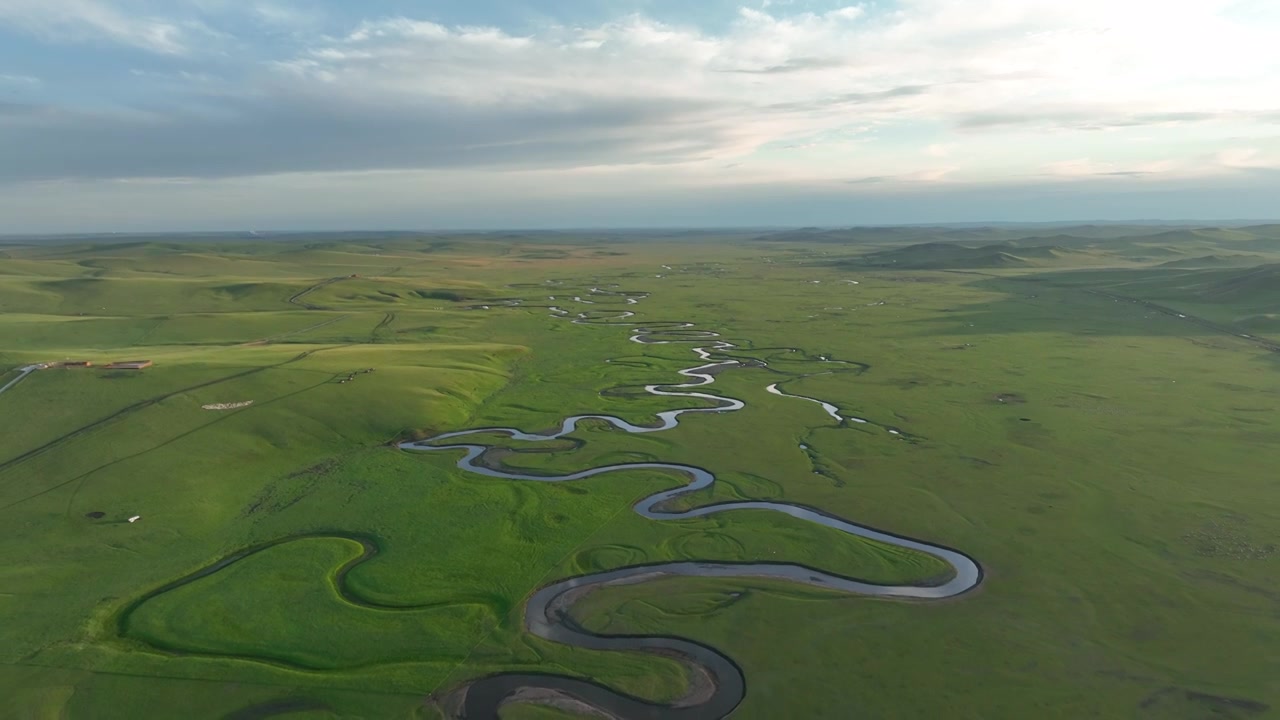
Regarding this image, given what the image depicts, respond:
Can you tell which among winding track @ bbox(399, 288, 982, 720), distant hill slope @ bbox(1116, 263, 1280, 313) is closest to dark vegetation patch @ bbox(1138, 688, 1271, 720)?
winding track @ bbox(399, 288, 982, 720)

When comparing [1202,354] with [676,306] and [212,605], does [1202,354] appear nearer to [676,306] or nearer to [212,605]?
[676,306]

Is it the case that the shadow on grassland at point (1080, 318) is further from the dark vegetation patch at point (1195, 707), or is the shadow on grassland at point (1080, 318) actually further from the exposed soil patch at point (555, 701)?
the exposed soil patch at point (555, 701)

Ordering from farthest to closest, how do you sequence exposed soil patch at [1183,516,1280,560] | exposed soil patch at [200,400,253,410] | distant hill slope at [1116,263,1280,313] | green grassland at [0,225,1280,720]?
distant hill slope at [1116,263,1280,313]
exposed soil patch at [200,400,253,410]
exposed soil patch at [1183,516,1280,560]
green grassland at [0,225,1280,720]

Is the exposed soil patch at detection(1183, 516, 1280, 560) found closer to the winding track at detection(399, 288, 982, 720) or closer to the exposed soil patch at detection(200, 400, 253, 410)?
the winding track at detection(399, 288, 982, 720)

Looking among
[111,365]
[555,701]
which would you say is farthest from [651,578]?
[111,365]

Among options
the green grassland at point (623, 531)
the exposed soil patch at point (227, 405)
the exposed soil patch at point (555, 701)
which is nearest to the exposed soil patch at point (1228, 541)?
the green grassland at point (623, 531)

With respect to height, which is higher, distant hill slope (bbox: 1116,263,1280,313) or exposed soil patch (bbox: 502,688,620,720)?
distant hill slope (bbox: 1116,263,1280,313)

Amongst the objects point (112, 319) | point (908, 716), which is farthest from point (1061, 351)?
point (112, 319)
